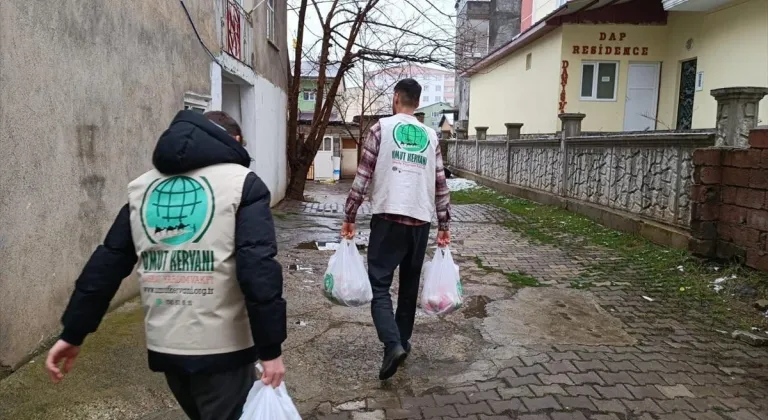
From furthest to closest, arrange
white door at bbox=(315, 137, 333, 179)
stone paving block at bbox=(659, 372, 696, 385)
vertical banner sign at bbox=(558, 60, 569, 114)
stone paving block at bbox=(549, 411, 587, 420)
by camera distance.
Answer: white door at bbox=(315, 137, 333, 179)
vertical banner sign at bbox=(558, 60, 569, 114)
stone paving block at bbox=(659, 372, 696, 385)
stone paving block at bbox=(549, 411, 587, 420)

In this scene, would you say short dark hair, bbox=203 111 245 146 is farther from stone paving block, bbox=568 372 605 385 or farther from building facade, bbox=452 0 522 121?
building facade, bbox=452 0 522 121

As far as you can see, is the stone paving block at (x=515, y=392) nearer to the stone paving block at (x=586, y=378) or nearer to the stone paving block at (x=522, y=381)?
the stone paving block at (x=522, y=381)

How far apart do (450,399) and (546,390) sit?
1.93 feet

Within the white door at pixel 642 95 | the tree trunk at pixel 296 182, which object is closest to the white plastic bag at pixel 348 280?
the tree trunk at pixel 296 182

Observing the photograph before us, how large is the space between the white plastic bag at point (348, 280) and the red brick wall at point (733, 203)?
4.08 metres

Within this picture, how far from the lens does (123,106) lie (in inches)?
183

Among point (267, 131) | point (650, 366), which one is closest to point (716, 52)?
point (267, 131)

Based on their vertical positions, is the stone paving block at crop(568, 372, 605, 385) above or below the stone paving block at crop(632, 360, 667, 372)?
below

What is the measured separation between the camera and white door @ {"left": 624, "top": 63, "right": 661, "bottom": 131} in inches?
651

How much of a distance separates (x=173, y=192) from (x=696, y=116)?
15.6m

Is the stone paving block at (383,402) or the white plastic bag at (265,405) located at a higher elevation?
the white plastic bag at (265,405)

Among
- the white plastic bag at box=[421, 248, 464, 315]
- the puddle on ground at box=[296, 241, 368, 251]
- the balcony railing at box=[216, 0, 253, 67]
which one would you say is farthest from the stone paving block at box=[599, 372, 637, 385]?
the balcony railing at box=[216, 0, 253, 67]

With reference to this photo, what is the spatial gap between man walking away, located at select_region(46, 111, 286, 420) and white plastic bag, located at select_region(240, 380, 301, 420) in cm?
5

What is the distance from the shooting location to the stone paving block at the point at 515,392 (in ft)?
10.9
